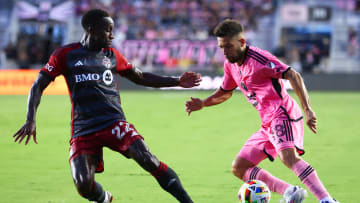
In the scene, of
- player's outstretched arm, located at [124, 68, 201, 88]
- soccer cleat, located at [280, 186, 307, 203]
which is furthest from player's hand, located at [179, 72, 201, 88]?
soccer cleat, located at [280, 186, 307, 203]

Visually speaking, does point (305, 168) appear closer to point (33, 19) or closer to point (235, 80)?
point (235, 80)

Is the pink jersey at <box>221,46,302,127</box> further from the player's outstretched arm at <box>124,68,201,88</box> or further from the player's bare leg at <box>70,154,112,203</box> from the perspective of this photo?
the player's bare leg at <box>70,154,112,203</box>

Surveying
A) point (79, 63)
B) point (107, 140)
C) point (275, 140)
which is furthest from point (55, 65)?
point (275, 140)

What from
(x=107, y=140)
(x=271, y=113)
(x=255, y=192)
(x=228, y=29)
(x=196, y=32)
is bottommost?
(x=196, y=32)

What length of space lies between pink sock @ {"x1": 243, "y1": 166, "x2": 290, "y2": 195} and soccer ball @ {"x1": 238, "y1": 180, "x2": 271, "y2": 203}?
6cm

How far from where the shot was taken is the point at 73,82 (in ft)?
18.0

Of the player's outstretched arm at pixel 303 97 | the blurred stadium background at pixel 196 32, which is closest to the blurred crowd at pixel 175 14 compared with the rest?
the blurred stadium background at pixel 196 32

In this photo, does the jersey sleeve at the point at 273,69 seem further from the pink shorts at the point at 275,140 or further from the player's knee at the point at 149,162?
the player's knee at the point at 149,162

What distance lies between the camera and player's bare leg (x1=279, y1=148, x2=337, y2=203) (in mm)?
5422

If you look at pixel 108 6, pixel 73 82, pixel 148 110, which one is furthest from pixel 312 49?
pixel 73 82

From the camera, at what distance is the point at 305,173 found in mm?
5469

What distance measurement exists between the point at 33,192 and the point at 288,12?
2360 cm

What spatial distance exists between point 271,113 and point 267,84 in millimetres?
286

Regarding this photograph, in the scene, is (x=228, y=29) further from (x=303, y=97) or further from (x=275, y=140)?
(x=275, y=140)
